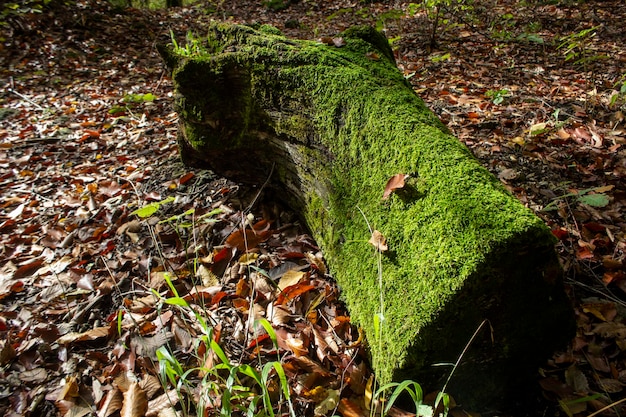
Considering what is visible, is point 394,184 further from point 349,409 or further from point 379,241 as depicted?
point 349,409

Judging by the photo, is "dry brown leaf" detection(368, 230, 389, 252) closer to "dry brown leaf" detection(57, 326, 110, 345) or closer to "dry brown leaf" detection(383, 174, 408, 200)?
"dry brown leaf" detection(383, 174, 408, 200)

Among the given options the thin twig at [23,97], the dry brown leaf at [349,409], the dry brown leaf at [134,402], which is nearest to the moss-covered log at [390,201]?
the dry brown leaf at [349,409]

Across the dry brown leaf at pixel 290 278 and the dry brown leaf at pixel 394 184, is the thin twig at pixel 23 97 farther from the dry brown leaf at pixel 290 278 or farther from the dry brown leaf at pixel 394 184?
the dry brown leaf at pixel 394 184

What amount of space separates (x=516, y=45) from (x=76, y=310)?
21.1 ft

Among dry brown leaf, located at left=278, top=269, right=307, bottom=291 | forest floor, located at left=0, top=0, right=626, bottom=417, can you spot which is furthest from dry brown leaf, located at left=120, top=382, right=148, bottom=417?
dry brown leaf, located at left=278, top=269, right=307, bottom=291

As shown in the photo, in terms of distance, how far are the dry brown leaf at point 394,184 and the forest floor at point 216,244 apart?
30.1 inches

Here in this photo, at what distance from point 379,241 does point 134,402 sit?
1.38 metres

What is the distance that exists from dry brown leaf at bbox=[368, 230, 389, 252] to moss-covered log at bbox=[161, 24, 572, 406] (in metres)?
0.04

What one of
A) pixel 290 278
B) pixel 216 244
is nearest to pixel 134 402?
pixel 290 278

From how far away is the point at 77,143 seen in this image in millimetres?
4910

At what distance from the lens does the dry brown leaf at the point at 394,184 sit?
5.52ft

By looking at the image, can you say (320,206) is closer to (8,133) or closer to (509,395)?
(509,395)

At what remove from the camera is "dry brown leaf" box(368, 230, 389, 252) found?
1.71m

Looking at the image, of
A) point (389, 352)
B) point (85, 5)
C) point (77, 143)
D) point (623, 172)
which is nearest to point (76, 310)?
point (389, 352)
